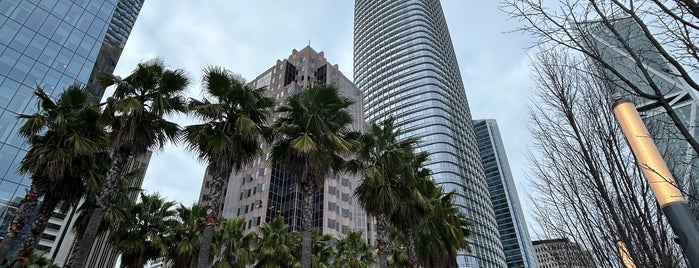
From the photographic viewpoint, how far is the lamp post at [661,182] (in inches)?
101

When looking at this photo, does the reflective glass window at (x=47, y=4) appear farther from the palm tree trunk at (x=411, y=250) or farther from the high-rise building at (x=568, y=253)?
the high-rise building at (x=568, y=253)

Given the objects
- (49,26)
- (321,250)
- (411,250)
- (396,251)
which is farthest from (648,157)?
(49,26)

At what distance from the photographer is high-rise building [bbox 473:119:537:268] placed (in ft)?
403

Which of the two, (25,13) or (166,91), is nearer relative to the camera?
(166,91)

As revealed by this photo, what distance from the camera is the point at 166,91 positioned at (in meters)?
12.4

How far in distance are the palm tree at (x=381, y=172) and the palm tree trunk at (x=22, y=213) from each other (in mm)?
11079

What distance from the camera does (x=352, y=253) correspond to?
2114 cm

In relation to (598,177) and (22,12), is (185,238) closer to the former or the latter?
(598,177)

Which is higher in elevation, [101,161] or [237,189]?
[237,189]

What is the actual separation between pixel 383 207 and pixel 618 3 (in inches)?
442

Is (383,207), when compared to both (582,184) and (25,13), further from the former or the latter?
(25,13)

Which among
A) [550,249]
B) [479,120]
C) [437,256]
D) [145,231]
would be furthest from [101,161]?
[479,120]

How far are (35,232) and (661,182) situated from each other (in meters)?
15.5

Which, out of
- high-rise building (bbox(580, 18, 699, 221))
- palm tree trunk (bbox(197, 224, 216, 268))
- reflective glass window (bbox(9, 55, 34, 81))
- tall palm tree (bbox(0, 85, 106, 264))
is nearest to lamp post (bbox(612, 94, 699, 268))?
high-rise building (bbox(580, 18, 699, 221))
